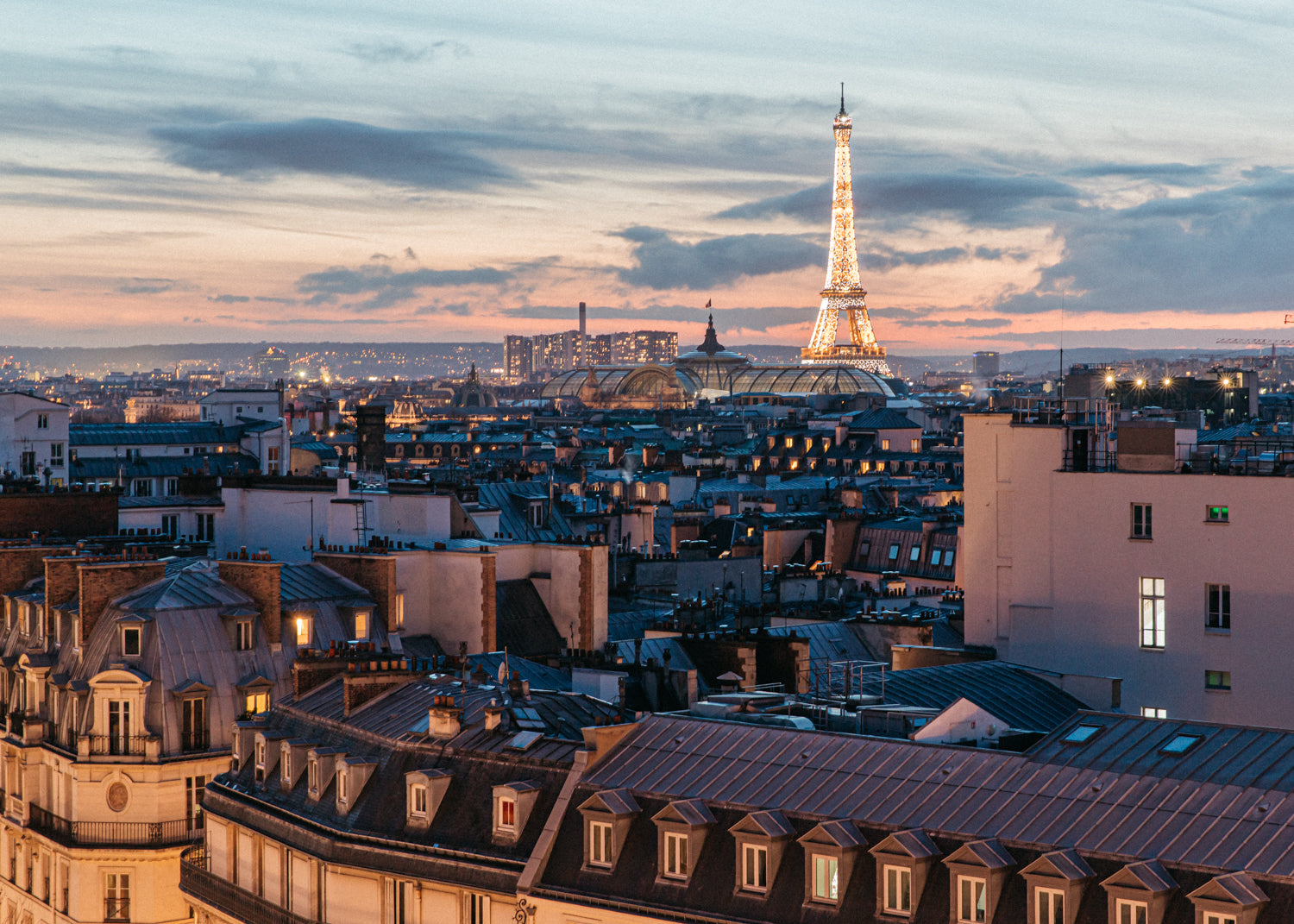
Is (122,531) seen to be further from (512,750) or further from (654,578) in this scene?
(512,750)

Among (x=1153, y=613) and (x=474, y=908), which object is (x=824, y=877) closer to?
(x=474, y=908)

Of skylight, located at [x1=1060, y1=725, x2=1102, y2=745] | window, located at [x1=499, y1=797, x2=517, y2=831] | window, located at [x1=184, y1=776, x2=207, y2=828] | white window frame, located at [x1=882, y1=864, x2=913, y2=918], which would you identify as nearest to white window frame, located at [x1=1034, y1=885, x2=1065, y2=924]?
white window frame, located at [x1=882, y1=864, x2=913, y2=918]

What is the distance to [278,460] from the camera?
395 feet

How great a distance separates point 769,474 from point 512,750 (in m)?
107

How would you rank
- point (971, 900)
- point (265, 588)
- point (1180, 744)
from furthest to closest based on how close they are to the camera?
point (265, 588), point (1180, 744), point (971, 900)

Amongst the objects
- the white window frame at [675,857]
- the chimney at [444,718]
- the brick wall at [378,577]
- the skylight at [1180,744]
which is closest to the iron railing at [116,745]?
the brick wall at [378,577]

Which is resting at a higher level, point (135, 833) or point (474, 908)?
point (474, 908)

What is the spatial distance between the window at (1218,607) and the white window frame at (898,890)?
51.2ft

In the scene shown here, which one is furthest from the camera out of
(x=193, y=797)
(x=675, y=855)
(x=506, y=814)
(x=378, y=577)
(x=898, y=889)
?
(x=378, y=577)

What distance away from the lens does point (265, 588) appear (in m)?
37.7

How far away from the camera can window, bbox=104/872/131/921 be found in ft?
120

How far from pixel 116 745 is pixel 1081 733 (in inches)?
740

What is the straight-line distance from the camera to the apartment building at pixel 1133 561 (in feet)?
115

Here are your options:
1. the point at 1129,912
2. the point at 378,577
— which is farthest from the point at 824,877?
the point at 378,577
